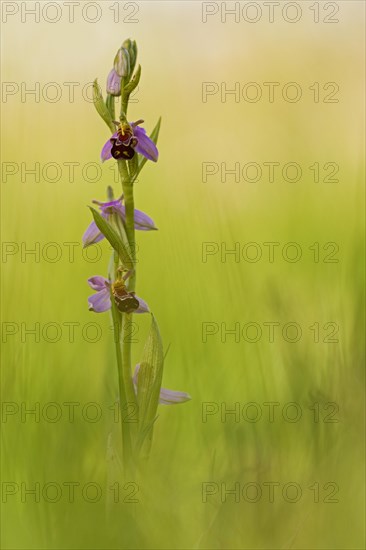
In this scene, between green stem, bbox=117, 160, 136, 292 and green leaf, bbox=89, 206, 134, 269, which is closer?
green leaf, bbox=89, 206, 134, 269

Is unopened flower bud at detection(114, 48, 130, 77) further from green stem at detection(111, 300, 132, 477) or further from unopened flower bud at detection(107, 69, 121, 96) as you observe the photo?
green stem at detection(111, 300, 132, 477)

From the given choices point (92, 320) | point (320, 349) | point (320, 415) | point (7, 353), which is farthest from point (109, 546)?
point (92, 320)

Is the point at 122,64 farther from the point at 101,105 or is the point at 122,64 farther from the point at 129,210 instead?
the point at 129,210

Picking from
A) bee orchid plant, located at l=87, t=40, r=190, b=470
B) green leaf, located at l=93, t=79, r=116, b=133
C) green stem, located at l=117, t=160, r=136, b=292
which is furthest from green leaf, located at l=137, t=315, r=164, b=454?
green leaf, located at l=93, t=79, r=116, b=133

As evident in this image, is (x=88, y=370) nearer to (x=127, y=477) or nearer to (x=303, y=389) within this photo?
(x=127, y=477)

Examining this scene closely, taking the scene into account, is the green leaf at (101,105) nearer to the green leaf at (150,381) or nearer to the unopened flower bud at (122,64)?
the unopened flower bud at (122,64)

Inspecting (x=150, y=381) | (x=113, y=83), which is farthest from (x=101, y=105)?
(x=150, y=381)

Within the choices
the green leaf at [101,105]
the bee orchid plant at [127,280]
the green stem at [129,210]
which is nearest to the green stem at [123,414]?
the bee orchid plant at [127,280]
